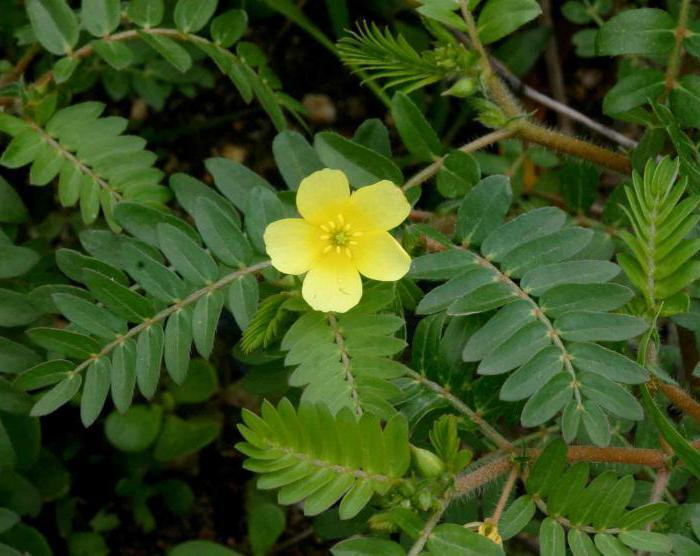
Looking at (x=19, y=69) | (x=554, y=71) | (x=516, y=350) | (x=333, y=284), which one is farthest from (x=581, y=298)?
(x=554, y=71)

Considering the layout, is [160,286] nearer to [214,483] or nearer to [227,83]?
[214,483]

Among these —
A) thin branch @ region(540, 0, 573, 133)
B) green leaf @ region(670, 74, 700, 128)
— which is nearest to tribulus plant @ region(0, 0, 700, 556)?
green leaf @ region(670, 74, 700, 128)

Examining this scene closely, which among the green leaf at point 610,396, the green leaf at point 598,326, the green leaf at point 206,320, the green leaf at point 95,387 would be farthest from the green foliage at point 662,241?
the green leaf at point 95,387

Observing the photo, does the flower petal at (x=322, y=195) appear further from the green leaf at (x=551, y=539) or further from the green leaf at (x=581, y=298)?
the green leaf at (x=551, y=539)

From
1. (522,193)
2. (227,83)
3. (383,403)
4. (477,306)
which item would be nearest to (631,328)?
(477,306)

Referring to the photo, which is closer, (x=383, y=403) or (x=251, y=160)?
(x=383, y=403)
